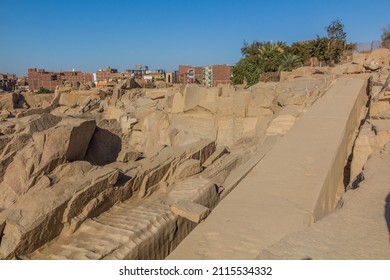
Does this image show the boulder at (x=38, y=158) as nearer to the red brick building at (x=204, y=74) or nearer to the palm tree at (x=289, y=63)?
the palm tree at (x=289, y=63)

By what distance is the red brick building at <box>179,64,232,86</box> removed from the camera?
3167cm

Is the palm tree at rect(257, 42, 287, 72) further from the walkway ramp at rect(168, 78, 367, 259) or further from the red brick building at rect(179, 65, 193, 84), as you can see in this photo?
the red brick building at rect(179, 65, 193, 84)

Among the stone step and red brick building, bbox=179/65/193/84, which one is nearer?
the stone step

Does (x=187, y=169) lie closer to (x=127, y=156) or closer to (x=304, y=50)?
(x=127, y=156)

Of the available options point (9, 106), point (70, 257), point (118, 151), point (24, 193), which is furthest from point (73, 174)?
point (9, 106)

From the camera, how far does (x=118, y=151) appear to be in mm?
6500

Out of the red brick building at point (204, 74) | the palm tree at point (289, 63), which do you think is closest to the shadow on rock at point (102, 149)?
the palm tree at point (289, 63)

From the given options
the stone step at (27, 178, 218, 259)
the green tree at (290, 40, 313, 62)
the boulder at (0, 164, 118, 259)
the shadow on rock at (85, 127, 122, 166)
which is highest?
the green tree at (290, 40, 313, 62)

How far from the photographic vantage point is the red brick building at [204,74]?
31672 millimetres

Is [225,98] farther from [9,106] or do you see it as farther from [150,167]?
[9,106]

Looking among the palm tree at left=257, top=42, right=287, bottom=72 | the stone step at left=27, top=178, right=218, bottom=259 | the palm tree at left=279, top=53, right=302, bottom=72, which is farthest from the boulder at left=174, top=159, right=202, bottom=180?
the palm tree at left=257, top=42, right=287, bottom=72

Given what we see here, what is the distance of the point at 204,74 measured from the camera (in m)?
41.7

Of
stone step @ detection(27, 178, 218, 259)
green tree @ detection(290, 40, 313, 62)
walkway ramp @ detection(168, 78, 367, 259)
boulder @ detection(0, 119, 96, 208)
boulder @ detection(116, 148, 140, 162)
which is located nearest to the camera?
walkway ramp @ detection(168, 78, 367, 259)

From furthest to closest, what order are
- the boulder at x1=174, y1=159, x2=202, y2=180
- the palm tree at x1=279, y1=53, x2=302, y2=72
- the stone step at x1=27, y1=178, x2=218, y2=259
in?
the palm tree at x1=279, y1=53, x2=302, y2=72 → the boulder at x1=174, y1=159, x2=202, y2=180 → the stone step at x1=27, y1=178, x2=218, y2=259
